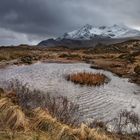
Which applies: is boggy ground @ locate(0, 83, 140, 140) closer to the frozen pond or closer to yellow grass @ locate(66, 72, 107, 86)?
the frozen pond

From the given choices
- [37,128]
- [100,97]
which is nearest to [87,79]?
[100,97]

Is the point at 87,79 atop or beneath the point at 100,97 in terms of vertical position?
atop

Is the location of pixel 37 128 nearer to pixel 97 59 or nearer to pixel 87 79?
pixel 87 79

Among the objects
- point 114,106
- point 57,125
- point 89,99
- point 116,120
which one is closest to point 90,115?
point 116,120

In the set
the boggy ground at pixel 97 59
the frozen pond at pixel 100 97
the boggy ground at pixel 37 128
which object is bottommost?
the boggy ground at pixel 97 59

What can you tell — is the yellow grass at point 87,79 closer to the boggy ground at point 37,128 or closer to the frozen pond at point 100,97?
the frozen pond at point 100,97

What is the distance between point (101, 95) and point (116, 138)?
12.8 m

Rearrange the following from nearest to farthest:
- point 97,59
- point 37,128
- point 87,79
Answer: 1. point 37,128
2. point 87,79
3. point 97,59

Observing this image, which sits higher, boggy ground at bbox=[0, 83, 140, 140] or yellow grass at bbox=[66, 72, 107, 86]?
boggy ground at bbox=[0, 83, 140, 140]

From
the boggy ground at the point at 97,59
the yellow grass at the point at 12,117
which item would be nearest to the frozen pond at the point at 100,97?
the yellow grass at the point at 12,117

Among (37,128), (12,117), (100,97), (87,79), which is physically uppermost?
(12,117)

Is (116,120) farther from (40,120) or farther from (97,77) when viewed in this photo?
(97,77)

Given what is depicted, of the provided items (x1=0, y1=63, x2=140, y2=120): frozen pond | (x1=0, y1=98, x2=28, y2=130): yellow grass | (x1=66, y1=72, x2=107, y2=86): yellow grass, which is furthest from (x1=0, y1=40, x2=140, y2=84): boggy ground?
(x1=0, y1=98, x2=28, y2=130): yellow grass

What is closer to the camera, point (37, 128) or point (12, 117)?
point (37, 128)
